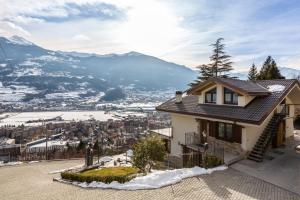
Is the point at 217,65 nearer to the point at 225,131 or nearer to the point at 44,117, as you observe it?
the point at 225,131

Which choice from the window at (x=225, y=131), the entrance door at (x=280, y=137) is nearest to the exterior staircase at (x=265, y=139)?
the entrance door at (x=280, y=137)

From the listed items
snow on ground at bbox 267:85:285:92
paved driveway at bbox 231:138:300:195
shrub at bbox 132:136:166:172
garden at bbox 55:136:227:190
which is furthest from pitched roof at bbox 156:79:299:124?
shrub at bbox 132:136:166:172

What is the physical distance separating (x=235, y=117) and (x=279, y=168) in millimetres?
3879

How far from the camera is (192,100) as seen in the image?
76.9ft

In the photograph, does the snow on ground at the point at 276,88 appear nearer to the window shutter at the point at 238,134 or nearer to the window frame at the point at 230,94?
the window frame at the point at 230,94

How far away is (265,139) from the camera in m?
17.8

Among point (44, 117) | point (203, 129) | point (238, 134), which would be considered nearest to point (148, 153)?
point (203, 129)

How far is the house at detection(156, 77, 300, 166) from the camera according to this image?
56.9 feet

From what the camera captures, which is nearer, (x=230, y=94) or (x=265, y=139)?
(x=265, y=139)

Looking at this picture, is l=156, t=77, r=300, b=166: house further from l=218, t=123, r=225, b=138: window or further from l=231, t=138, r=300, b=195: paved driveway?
l=231, t=138, r=300, b=195: paved driveway

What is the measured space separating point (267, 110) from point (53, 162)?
71.6ft

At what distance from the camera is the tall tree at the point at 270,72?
3822 cm

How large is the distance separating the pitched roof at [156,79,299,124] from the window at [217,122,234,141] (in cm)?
120

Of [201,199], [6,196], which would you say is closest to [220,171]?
[201,199]
